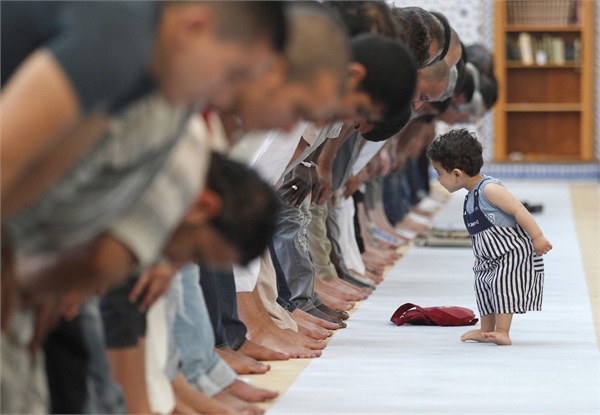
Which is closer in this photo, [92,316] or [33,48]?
[33,48]

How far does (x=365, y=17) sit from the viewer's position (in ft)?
12.6

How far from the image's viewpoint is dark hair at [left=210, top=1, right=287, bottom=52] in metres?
2.20

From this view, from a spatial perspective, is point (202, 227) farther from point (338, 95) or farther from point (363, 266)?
point (363, 266)

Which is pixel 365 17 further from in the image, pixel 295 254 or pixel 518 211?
pixel 295 254

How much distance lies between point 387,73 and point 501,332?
211 cm

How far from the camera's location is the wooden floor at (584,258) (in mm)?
4301

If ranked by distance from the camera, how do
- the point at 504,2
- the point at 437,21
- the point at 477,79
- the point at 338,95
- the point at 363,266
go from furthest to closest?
the point at 504,2 < the point at 477,79 < the point at 363,266 < the point at 437,21 < the point at 338,95

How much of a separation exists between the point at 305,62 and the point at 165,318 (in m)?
1.25

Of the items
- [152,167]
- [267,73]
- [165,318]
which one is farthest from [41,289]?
[165,318]

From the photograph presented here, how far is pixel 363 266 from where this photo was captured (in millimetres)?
7090

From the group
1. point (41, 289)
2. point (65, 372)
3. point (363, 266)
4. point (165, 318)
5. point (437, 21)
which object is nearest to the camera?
point (41, 289)

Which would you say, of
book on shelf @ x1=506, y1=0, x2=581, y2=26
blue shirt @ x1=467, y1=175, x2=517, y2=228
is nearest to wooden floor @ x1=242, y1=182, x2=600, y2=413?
blue shirt @ x1=467, y1=175, x2=517, y2=228

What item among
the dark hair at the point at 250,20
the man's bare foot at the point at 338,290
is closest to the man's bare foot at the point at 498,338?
the man's bare foot at the point at 338,290

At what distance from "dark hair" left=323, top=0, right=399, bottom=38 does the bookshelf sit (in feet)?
41.4
